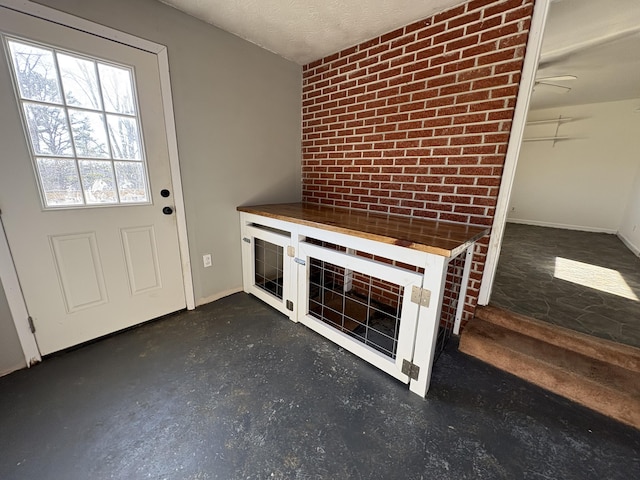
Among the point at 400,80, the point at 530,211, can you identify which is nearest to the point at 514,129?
the point at 400,80

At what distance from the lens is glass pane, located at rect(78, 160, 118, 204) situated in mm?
1582

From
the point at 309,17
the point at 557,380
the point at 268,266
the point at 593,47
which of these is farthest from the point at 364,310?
the point at 593,47

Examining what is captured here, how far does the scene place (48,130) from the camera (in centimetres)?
143

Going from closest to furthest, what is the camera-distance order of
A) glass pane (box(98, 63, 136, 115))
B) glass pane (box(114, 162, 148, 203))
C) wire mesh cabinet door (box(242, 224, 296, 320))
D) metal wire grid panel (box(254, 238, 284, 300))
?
glass pane (box(98, 63, 136, 115))
glass pane (box(114, 162, 148, 203))
wire mesh cabinet door (box(242, 224, 296, 320))
metal wire grid panel (box(254, 238, 284, 300))

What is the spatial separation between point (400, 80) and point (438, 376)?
6.90 ft

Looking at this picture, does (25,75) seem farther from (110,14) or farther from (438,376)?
(438,376)

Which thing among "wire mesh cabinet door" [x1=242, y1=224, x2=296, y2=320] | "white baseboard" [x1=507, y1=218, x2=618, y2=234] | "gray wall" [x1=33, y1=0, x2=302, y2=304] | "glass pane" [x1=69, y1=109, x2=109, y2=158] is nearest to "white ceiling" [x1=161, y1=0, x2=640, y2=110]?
"gray wall" [x1=33, y1=0, x2=302, y2=304]

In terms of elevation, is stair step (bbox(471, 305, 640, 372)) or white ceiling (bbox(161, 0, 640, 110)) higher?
white ceiling (bbox(161, 0, 640, 110))

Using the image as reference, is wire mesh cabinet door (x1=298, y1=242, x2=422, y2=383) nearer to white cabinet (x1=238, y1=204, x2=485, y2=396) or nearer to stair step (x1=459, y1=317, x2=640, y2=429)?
white cabinet (x1=238, y1=204, x2=485, y2=396)

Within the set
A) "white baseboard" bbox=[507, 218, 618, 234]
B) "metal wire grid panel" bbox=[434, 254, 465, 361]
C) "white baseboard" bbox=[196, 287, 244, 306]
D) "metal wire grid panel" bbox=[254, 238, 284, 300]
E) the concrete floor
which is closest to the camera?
the concrete floor

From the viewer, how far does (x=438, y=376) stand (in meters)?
1.55

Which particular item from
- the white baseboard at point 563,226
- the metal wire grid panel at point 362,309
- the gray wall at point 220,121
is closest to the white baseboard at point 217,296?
the gray wall at point 220,121

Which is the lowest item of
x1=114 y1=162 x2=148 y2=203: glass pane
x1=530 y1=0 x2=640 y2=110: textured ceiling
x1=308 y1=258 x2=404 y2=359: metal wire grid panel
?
x1=308 y1=258 x2=404 y2=359: metal wire grid panel

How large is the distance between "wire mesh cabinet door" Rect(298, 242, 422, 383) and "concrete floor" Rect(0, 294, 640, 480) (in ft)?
0.41
